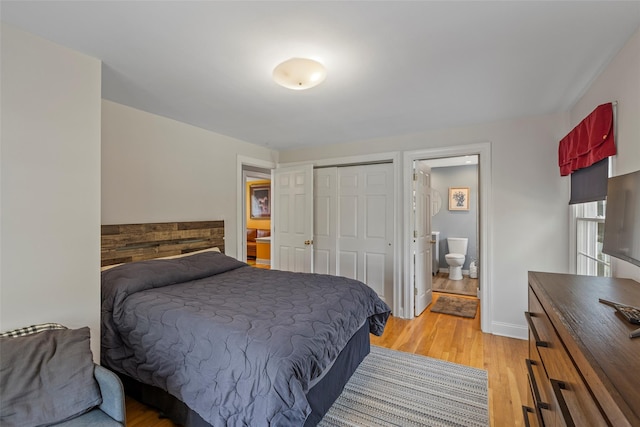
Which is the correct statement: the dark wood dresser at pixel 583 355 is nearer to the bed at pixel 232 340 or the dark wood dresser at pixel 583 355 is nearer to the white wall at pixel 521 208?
the bed at pixel 232 340

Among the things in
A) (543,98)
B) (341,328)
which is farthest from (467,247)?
(341,328)

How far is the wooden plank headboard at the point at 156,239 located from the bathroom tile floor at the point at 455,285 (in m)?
3.57

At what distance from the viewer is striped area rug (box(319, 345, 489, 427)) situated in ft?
6.04

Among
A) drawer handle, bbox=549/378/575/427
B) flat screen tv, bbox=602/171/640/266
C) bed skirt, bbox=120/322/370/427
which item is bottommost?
bed skirt, bbox=120/322/370/427

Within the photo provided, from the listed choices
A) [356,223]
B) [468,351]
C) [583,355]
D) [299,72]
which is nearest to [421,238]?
[356,223]

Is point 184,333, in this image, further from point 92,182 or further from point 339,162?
point 339,162

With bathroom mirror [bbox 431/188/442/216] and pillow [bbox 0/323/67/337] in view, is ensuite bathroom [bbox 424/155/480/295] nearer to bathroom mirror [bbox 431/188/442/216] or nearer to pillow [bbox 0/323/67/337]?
bathroom mirror [bbox 431/188/442/216]

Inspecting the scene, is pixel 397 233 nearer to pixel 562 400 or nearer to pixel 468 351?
pixel 468 351

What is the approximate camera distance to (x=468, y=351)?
8.98 ft

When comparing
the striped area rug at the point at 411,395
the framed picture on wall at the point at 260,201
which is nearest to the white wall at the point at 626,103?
the striped area rug at the point at 411,395

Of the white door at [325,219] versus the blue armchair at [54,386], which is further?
the white door at [325,219]

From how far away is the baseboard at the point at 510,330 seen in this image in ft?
9.80

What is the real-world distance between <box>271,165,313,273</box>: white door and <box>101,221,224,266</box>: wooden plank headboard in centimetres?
108

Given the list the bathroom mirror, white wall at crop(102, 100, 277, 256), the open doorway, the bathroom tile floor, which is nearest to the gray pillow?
white wall at crop(102, 100, 277, 256)
